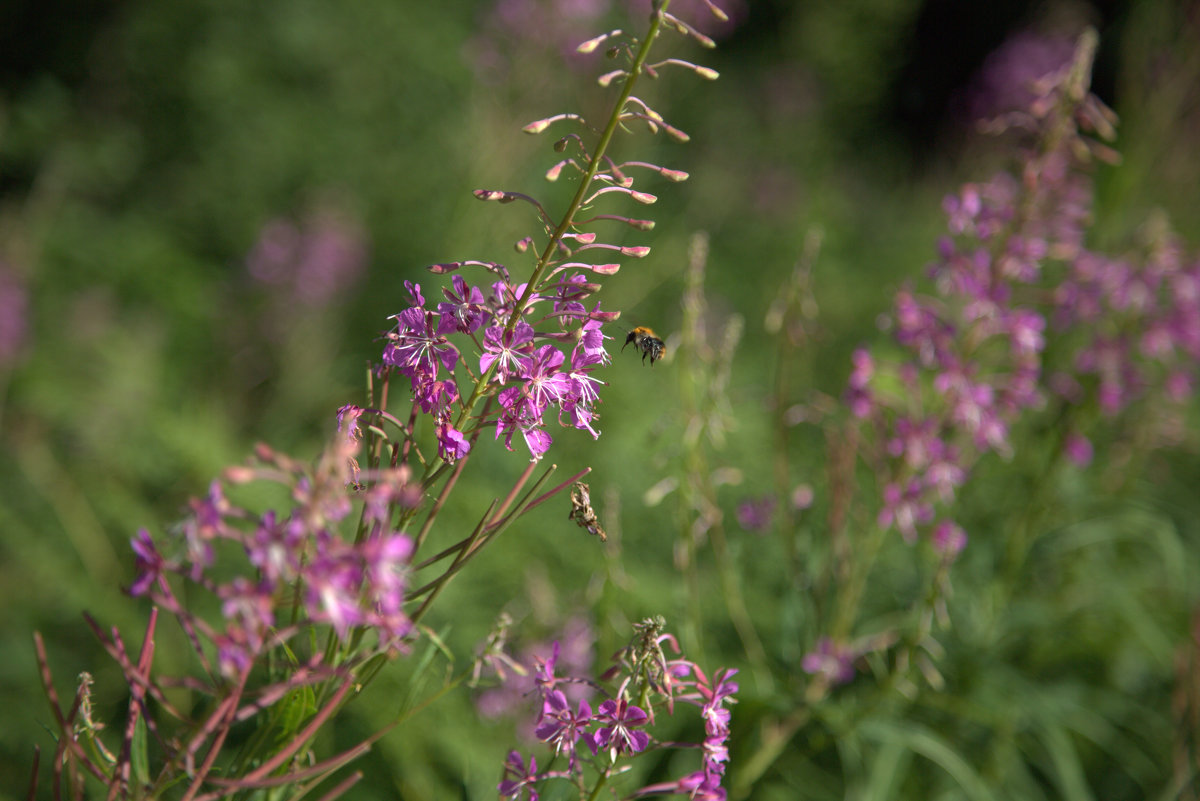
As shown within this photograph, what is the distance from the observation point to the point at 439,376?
3.56 feet

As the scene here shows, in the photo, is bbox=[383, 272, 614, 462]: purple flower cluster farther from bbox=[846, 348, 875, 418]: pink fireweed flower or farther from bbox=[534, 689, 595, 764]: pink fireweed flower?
bbox=[846, 348, 875, 418]: pink fireweed flower

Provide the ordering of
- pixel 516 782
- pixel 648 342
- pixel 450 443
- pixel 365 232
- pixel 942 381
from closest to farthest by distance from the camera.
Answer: pixel 450 443
pixel 516 782
pixel 648 342
pixel 942 381
pixel 365 232

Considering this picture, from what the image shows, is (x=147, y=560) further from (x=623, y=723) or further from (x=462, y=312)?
(x=623, y=723)

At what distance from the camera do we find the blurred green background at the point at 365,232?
2918 millimetres

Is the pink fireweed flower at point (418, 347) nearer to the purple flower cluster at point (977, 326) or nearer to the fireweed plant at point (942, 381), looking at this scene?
the fireweed plant at point (942, 381)

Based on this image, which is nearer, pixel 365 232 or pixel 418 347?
pixel 418 347

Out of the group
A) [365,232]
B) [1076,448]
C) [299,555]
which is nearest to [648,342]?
[299,555]

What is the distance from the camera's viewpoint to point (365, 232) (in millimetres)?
5609

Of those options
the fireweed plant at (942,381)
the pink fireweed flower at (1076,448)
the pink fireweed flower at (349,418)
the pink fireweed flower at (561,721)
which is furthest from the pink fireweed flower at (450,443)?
the pink fireweed flower at (1076,448)

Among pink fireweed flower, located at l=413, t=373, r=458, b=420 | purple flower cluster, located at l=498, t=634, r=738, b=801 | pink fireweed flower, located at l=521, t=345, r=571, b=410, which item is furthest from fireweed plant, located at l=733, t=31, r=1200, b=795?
pink fireweed flower, located at l=413, t=373, r=458, b=420

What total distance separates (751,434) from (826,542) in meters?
1.48

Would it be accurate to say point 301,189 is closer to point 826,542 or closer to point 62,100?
point 62,100

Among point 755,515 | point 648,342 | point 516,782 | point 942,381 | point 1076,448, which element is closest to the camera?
point 516,782

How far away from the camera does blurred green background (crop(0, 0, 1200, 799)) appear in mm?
2918
